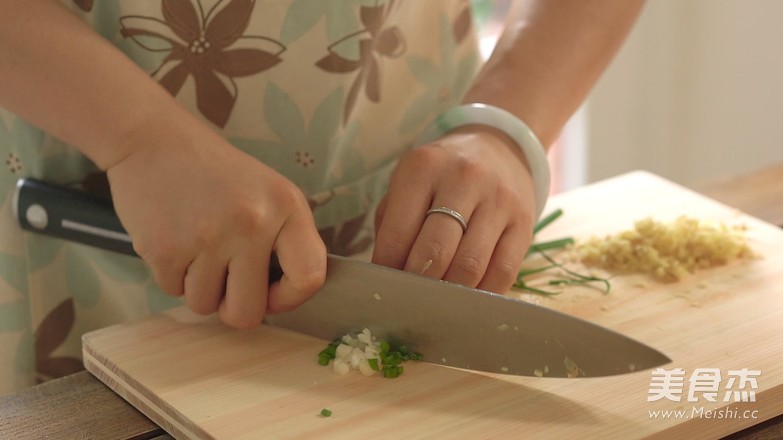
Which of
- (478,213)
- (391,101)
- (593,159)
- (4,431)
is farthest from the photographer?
(593,159)

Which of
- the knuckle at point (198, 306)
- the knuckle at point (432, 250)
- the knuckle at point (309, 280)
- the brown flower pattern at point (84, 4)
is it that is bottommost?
the knuckle at point (198, 306)

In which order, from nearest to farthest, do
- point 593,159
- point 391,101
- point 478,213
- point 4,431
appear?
point 4,431 → point 478,213 → point 391,101 → point 593,159

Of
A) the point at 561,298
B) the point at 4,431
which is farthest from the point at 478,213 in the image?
the point at 4,431

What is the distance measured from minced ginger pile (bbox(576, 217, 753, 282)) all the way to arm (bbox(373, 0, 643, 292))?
0.14 metres

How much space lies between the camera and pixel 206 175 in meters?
0.94

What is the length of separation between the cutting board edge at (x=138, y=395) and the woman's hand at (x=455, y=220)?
0.26m

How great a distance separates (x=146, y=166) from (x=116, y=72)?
3.6 inches

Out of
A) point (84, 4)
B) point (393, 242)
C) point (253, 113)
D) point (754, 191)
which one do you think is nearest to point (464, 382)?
point (393, 242)

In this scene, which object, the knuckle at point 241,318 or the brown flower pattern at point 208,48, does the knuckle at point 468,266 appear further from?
the brown flower pattern at point 208,48

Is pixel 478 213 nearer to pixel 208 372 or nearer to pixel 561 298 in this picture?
pixel 561 298

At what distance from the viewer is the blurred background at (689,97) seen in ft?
7.27

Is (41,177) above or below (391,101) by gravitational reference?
below

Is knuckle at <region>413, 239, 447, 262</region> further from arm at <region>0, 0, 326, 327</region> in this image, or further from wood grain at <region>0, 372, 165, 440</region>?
wood grain at <region>0, 372, 165, 440</region>

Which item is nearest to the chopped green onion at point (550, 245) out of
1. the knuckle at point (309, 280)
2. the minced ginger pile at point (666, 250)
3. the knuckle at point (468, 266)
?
the minced ginger pile at point (666, 250)
